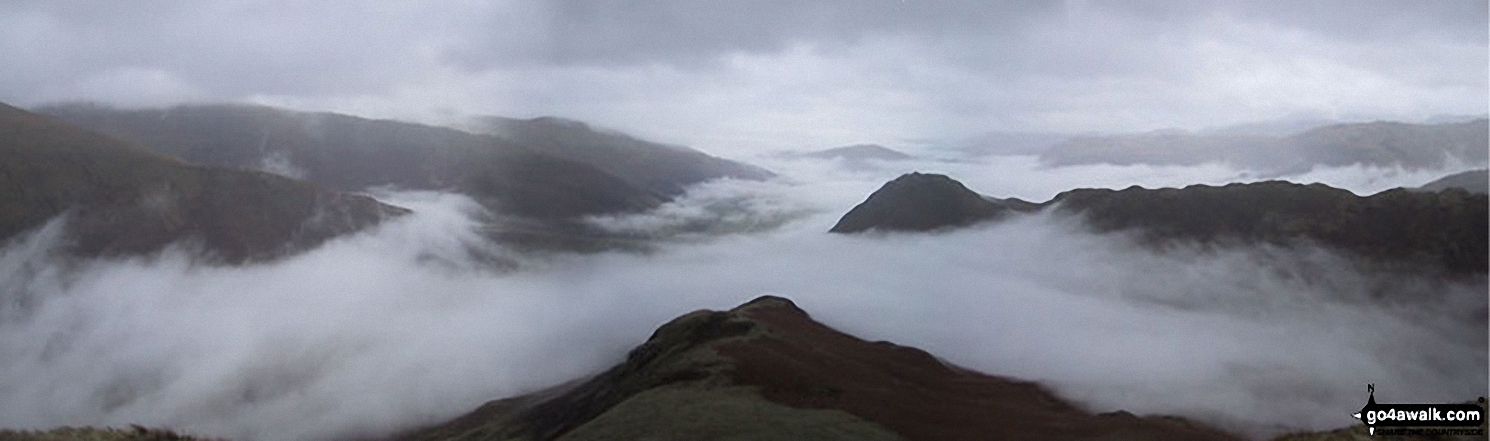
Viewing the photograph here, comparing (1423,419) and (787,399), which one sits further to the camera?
(787,399)

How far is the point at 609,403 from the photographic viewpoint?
85562mm

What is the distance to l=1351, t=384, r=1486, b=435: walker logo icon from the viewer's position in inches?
1307

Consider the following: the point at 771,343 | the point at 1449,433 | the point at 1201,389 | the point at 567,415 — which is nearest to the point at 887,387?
the point at 771,343

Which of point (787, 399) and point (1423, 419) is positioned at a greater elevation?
point (787, 399)

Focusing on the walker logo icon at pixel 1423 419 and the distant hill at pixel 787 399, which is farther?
the distant hill at pixel 787 399

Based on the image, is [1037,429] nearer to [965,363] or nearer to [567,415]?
[567,415]

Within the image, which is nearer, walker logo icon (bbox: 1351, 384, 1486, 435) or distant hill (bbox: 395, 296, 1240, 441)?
walker logo icon (bbox: 1351, 384, 1486, 435)

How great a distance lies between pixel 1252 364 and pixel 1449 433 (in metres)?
168

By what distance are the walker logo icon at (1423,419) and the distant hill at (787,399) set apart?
1186 inches

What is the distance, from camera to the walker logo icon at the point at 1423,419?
3319cm

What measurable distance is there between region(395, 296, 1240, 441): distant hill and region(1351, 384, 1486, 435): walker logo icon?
3011 cm

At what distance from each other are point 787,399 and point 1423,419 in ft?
148

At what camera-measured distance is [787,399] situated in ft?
233

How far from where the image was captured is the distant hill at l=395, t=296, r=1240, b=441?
6066 cm
